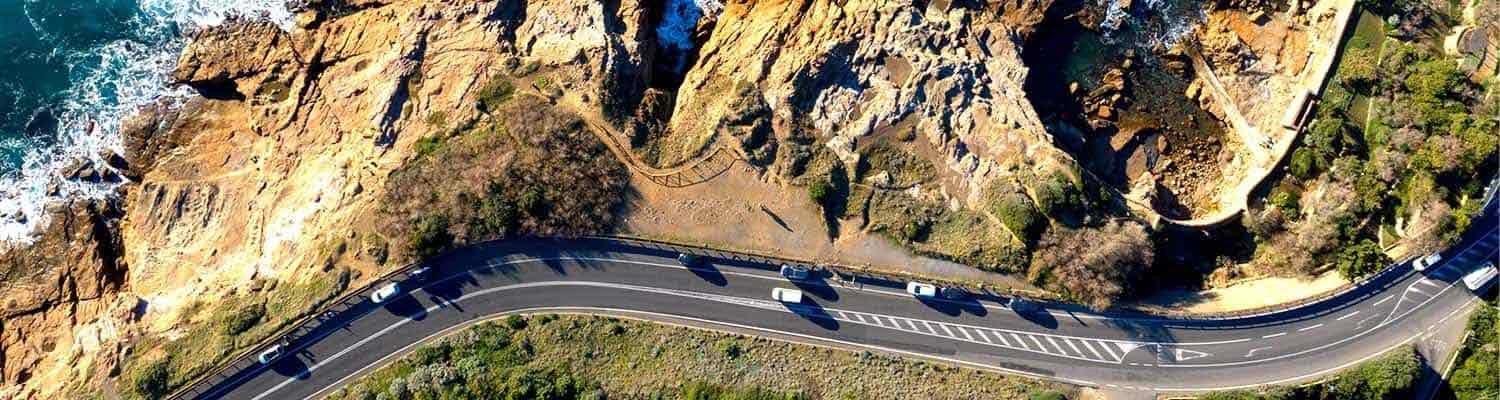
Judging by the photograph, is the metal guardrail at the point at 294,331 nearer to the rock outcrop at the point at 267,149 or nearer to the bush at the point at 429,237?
the bush at the point at 429,237

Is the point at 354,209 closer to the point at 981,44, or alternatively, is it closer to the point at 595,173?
the point at 595,173

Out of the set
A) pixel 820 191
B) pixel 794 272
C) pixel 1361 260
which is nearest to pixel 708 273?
pixel 794 272

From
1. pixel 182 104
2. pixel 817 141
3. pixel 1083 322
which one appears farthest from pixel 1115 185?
pixel 182 104

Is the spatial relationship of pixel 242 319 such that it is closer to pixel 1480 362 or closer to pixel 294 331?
pixel 294 331

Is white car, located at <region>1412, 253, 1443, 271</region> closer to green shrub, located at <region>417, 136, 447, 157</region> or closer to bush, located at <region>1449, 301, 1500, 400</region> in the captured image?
bush, located at <region>1449, 301, 1500, 400</region>

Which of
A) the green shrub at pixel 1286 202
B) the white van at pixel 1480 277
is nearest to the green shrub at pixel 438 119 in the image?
the green shrub at pixel 1286 202

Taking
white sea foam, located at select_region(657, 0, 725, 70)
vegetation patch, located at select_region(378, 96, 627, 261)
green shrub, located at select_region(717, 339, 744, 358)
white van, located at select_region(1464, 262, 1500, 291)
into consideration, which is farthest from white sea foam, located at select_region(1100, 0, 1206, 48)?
vegetation patch, located at select_region(378, 96, 627, 261)
